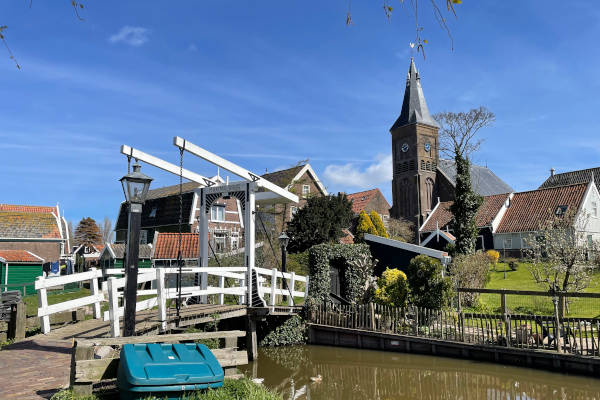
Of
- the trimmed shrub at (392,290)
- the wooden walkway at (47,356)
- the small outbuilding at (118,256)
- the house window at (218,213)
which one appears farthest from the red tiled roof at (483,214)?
the wooden walkway at (47,356)

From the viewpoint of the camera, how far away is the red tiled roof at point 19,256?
30109 millimetres

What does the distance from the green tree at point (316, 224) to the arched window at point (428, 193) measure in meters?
26.1

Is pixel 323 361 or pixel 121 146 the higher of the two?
pixel 121 146

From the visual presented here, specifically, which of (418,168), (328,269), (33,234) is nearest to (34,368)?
(328,269)

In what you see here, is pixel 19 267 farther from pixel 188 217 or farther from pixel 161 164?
pixel 161 164

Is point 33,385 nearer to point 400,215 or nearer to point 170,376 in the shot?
point 170,376

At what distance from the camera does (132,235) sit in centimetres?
789

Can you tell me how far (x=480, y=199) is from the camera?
91.5 ft

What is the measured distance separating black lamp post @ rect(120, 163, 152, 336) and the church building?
47.2m

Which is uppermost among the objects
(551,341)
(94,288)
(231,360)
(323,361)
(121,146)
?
(121,146)

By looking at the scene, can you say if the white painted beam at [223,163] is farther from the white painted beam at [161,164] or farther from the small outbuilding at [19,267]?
the small outbuilding at [19,267]

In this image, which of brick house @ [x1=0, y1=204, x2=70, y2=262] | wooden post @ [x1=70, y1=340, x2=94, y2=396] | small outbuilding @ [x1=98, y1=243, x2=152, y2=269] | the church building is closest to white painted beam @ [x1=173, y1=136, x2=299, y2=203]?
wooden post @ [x1=70, y1=340, x2=94, y2=396]

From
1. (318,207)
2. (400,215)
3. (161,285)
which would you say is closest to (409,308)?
(161,285)

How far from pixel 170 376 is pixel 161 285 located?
5.17 meters
